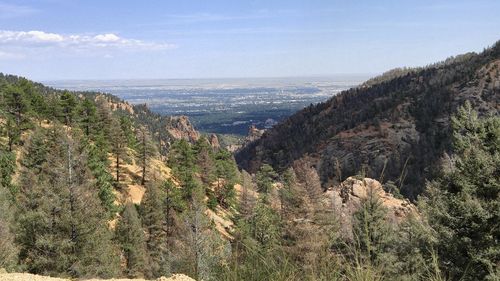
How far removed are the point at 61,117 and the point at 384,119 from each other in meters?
80.7

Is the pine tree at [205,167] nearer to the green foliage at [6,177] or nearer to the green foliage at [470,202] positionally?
the green foliage at [6,177]

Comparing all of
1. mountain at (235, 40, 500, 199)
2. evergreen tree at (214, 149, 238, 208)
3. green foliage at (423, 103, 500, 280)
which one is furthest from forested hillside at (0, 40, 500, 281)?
mountain at (235, 40, 500, 199)

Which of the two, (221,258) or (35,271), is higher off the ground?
(221,258)

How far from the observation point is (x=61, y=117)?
59219 mm

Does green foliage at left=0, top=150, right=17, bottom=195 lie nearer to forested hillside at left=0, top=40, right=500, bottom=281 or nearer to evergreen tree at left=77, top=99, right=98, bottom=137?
forested hillside at left=0, top=40, right=500, bottom=281

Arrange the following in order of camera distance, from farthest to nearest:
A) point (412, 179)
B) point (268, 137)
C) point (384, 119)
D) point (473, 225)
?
point (268, 137)
point (384, 119)
point (412, 179)
point (473, 225)

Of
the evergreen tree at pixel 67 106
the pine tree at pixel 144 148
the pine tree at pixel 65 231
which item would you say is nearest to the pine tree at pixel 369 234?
the pine tree at pixel 65 231

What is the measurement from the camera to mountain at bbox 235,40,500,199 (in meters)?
86.3

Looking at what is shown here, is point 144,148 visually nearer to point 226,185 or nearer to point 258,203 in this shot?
point 226,185

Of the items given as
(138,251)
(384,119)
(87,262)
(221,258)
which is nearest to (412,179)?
(384,119)

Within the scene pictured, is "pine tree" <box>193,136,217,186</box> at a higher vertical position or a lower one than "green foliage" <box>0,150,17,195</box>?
lower

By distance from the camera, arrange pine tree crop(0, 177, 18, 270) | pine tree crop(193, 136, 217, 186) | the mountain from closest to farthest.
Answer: pine tree crop(0, 177, 18, 270) → pine tree crop(193, 136, 217, 186) → the mountain

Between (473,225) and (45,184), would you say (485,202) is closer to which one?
(473,225)

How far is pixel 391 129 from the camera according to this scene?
10531 centimetres
